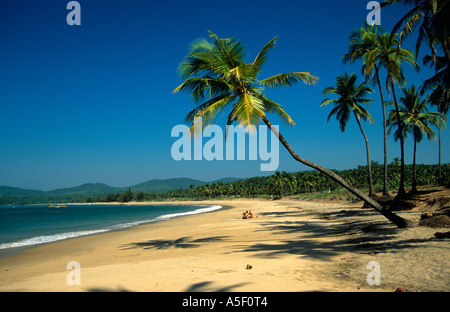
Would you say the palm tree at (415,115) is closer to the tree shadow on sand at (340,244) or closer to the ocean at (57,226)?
the tree shadow on sand at (340,244)

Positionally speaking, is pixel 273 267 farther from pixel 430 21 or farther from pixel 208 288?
pixel 430 21

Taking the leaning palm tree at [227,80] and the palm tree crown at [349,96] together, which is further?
the palm tree crown at [349,96]

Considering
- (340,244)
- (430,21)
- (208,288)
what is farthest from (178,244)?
(430,21)

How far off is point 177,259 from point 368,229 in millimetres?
7322

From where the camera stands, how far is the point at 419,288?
436 cm

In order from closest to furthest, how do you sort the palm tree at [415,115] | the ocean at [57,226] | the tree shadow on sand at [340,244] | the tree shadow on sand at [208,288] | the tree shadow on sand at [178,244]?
the tree shadow on sand at [208,288] → the tree shadow on sand at [340,244] → the tree shadow on sand at [178,244] → the ocean at [57,226] → the palm tree at [415,115]

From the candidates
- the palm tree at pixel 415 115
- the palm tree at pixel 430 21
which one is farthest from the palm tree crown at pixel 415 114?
the palm tree at pixel 430 21

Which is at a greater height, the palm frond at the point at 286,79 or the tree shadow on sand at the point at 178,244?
the palm frond at the point at 286,79

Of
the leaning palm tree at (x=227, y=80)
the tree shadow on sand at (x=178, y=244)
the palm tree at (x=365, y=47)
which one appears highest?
the palm tree at (x=365, y=47)

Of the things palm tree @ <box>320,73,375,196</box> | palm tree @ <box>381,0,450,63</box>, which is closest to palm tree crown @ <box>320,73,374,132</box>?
palm tree @ <box>320,73,375,196</box>

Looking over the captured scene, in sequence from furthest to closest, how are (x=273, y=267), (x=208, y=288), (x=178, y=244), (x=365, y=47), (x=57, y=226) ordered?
(x=57, y=226), (x=365, y=47), (x=178, y=244), (x=273, y=267), (x=208, y=288)

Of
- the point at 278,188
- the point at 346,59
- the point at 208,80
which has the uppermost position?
the point at 346,59
